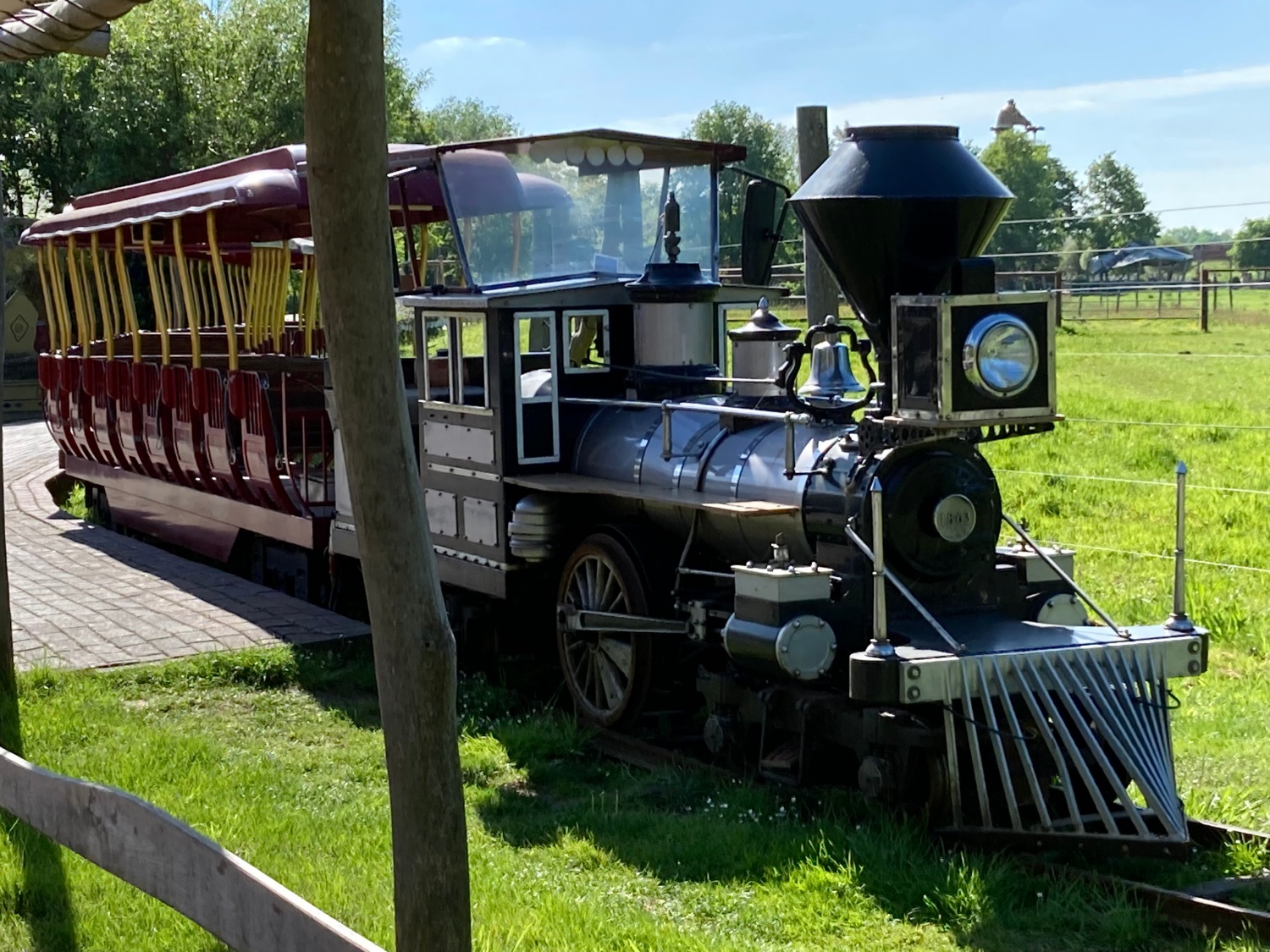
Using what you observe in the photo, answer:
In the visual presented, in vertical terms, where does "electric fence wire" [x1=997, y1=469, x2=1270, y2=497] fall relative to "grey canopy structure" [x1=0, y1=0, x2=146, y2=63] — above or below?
below

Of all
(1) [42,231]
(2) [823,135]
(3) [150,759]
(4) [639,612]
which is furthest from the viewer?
(1) [42,231]

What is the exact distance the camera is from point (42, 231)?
15.5 metres

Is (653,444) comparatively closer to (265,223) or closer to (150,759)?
(150,759)

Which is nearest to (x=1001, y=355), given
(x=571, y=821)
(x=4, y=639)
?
(x=571, y=821)

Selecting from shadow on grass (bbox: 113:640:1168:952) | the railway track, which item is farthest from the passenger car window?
the railway track

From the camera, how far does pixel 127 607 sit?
36.5 ft

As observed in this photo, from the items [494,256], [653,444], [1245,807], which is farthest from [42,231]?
[1245,807]

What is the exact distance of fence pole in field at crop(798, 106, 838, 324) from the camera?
27.3ft

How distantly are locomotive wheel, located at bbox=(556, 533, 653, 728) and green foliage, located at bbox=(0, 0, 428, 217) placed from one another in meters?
28.7

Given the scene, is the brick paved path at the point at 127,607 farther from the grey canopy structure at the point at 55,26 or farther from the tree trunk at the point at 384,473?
the tree trunk at the point at 384,473

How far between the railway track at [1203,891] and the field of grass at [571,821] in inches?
2.8

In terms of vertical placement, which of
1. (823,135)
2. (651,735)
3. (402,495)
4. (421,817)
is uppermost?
(823,135)

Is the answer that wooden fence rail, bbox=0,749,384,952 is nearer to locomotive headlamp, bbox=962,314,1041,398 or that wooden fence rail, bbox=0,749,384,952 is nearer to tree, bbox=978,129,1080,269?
locomotive headlamp, bbox=962,314,1041,398

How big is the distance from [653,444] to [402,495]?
436 centimetres
